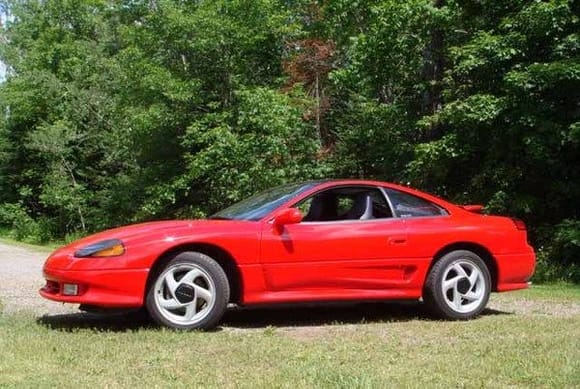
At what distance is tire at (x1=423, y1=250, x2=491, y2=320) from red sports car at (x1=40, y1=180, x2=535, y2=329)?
1 cm

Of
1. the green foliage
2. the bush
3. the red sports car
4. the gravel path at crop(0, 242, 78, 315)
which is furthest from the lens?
the green foliage

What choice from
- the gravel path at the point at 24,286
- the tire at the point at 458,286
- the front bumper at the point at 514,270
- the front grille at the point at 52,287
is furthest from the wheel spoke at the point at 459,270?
the gravel path at the point at 24,286

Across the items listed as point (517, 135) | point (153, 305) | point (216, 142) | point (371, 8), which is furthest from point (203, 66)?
point (153, 305)

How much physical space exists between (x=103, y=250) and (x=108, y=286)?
32 centimetres

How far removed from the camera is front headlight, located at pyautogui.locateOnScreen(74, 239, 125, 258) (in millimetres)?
6543

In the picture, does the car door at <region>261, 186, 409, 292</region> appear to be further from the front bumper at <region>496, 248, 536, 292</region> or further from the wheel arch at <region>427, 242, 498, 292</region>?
the front bumper at <region>496, 248, 536, 292</region>

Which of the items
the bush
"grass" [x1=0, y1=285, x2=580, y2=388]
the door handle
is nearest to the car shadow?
"grass" [x1=0, y1=285, x2=580, y2=388]

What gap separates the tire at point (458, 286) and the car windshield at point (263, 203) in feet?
5.03

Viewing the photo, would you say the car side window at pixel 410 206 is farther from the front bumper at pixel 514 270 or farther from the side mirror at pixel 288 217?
the side mirror at pixel 288 217

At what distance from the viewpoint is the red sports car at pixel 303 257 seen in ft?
21.6

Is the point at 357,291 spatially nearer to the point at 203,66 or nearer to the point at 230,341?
the point at 230,341

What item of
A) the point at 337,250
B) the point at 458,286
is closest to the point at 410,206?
the point at 458,286

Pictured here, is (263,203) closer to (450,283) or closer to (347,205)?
(347,205)

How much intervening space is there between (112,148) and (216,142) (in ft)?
39.5
